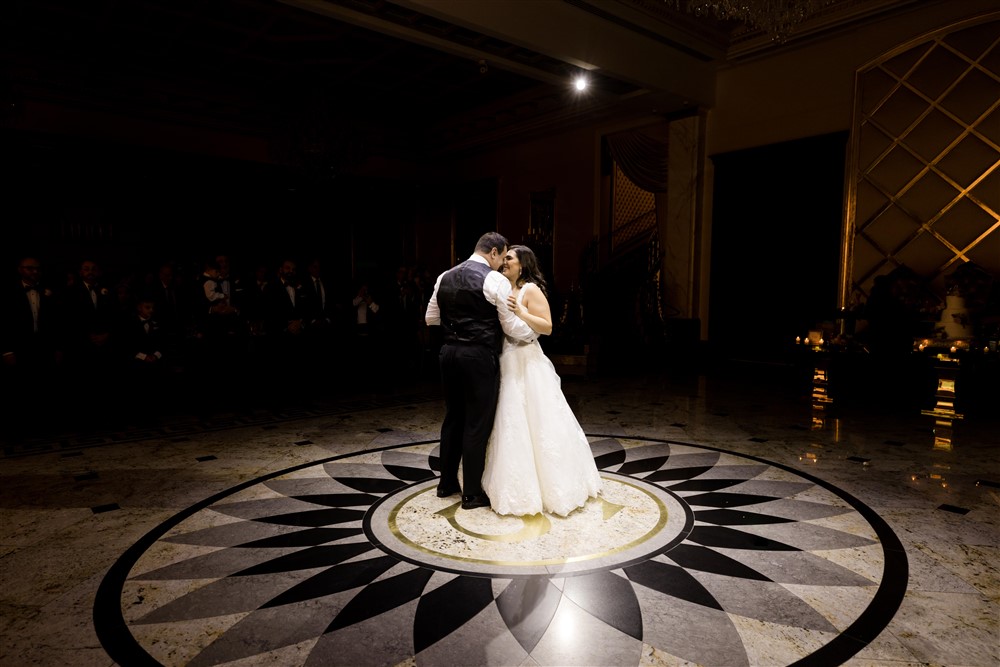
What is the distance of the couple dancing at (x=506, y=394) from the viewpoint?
9.26 feet

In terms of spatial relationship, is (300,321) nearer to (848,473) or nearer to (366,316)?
(366,316)

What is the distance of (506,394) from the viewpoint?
2910 mm

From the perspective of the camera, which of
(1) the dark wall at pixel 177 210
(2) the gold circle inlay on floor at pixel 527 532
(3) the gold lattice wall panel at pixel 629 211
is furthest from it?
(3) the gold lattice wall panel at pixel 629 211

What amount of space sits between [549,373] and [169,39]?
7176mm

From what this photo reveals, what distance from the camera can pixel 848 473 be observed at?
11.5 feet

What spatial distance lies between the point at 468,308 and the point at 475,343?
7.1 inches

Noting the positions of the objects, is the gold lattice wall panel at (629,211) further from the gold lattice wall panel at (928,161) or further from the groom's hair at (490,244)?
the groom's hair at (490,244)

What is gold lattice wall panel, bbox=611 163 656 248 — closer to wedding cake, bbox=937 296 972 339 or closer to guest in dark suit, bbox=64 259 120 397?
wedding cake, bbox=937 296 972 339

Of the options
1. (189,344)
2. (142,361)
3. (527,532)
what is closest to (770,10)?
(527,532)

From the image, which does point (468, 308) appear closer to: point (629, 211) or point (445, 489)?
point (445, 489)

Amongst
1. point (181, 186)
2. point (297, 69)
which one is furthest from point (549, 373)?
point (181, 186)

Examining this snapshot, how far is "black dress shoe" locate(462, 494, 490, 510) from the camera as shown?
2.95 m

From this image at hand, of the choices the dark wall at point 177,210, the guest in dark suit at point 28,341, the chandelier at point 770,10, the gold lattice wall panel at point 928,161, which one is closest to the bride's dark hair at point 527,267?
the chandelier at point 770,10

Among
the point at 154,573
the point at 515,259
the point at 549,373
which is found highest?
the point at 515,259
